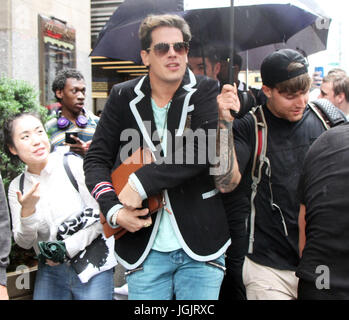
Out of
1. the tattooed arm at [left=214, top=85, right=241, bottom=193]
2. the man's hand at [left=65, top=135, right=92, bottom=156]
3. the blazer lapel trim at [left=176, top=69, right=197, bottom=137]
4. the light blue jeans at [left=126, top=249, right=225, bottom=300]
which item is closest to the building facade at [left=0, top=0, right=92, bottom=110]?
the man's hand at [left=65, top=135, right=92, bottom=156]

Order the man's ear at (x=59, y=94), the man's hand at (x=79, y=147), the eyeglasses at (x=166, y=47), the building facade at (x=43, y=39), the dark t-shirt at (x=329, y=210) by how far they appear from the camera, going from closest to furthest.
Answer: the dark t-shirt at (x=329, y=210), the eyeglasses at (x=166, y=47), the man's hand at (x=79, y=147), the man's ear at (x=59, y=94), the building facade at (x=43, y=39)

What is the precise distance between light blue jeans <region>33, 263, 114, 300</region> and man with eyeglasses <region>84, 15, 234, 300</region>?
0.52m

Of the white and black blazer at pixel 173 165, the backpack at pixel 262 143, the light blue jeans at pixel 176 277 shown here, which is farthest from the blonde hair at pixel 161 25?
the light blue jeans at pixel 176 277

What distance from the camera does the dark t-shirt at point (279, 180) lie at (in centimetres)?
236

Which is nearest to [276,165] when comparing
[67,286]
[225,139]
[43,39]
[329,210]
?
[225,139]

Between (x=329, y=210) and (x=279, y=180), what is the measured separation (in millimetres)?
610

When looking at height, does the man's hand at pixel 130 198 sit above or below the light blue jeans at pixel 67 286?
above

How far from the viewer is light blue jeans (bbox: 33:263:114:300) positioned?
2666 millimetres

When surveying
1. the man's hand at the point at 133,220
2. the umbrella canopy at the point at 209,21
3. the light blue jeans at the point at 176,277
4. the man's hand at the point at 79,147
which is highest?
the umbrella canopy at the point at 209,21

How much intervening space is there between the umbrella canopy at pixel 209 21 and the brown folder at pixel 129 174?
1181 mm

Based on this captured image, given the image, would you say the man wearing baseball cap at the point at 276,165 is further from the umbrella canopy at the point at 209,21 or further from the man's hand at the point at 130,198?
the umbrella canopy at the point at 209,21

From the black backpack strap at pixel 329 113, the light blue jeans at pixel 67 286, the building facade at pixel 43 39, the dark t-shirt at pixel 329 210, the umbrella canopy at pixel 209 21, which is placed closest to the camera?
the dark t-shirt at pixel 329 210

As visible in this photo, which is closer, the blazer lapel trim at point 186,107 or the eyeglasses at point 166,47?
the blazer lapel trim at point 186,107

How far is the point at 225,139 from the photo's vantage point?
227cm
